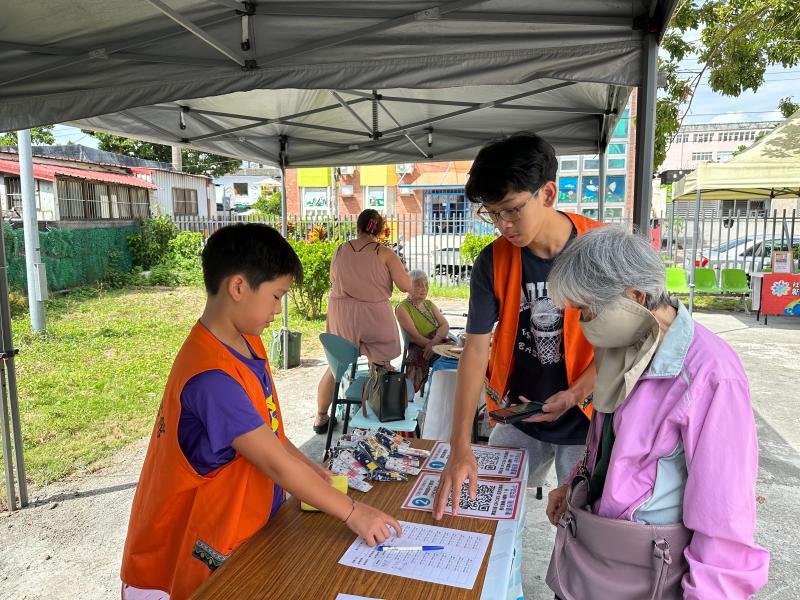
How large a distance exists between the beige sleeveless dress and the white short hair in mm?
3360

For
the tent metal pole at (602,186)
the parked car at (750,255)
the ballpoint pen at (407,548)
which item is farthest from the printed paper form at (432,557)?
the parked car at (750,255)

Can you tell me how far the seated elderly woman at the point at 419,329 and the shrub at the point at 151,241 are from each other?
11059 millimetres

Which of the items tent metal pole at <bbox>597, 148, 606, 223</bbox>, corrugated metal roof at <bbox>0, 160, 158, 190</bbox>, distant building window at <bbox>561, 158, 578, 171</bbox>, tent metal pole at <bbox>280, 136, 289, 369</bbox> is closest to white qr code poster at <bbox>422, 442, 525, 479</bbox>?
tent metal pole at <bbox>597, 148, 606, 223</bbox>

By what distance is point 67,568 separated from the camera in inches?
112

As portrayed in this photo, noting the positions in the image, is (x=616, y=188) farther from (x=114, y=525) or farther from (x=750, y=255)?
(x=114, y=525)

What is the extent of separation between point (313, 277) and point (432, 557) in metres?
8.02

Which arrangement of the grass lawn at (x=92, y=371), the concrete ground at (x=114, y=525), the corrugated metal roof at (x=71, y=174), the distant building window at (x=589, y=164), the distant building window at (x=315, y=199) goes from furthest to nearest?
the distant building window at (x=315, y=199) < the distant building window at (x=589, y=164) < the corrugated metal roof at (x=71, y=174) < the grass lawn at (x=92, y=371) < the concrete ground at (x=114, y=525)

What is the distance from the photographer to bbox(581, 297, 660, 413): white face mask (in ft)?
3.92

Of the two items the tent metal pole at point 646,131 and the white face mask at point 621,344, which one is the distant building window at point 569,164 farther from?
the white face mask at point 621,344

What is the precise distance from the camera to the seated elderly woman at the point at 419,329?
461 centimetres

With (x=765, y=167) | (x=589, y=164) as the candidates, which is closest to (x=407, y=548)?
(x=765, y=167)

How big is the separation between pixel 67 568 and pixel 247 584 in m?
2.20

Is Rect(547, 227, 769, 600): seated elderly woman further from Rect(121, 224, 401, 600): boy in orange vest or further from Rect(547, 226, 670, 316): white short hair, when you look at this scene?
Rect(121, 224, 401, 600): boy in orange vest

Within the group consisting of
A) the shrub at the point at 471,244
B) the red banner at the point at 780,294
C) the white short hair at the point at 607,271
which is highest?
the white short hair at the point at 607,271
